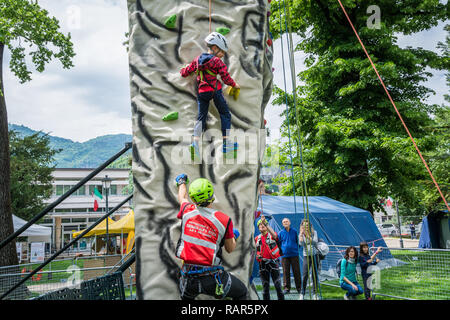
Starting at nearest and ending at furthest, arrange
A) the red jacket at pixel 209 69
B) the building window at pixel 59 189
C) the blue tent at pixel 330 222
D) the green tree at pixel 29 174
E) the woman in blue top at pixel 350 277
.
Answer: the red jacket at pixel 209 69 < the woman in blue top at pixel 350 277 < the blue tent at pixel 330 222 < the green tree at pixel 29 174 < the building window at pixel 59 189

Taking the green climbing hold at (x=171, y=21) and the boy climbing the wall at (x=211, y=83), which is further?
the green climbing hold at (x=171, y=21)

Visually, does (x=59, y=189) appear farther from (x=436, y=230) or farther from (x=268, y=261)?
(x=268, y=261)

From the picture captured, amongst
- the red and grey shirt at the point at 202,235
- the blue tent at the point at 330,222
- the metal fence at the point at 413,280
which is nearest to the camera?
the red and grey shirt at the point at 202,235

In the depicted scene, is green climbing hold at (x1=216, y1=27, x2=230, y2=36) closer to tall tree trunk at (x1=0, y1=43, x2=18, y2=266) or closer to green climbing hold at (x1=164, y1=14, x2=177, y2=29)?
green climbing hold at (x1=164, y1=14, x2=177, y2=29)

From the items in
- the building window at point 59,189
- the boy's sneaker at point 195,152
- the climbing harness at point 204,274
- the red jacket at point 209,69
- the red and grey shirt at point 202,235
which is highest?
the building window at point 59,189

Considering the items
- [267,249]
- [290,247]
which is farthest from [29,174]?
[267,249]

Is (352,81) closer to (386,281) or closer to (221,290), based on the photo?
(386,281)

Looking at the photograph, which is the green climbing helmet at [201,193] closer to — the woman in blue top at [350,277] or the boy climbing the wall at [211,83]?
the boy climbing the wall at [211,83]

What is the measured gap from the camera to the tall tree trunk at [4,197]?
11.0m

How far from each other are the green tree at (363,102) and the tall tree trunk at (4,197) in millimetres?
10649

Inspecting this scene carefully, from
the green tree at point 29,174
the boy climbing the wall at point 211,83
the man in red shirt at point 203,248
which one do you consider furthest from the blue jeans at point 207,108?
the green tree at point 29,174

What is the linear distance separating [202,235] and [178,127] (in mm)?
1544

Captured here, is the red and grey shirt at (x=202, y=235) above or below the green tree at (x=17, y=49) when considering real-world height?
below
